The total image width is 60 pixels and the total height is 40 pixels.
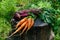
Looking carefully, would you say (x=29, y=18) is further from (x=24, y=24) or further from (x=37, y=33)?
(x=37, y=33)

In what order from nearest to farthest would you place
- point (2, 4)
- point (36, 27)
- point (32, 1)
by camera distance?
point (36, 27)
point (2, 4)
point (32, 1)

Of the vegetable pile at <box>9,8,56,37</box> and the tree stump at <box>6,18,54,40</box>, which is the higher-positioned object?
the vegetable pile at <box>9,8,56,37</box>

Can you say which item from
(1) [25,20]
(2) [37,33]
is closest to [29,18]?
(1) [25,20]

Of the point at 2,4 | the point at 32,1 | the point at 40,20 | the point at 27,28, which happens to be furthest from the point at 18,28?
the point at 32,1

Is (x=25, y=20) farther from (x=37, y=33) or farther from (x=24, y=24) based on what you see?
(x=37, y=33)

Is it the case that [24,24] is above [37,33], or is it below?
above

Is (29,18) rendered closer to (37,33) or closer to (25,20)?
(25,20)

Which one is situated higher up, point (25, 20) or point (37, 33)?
point (25, 20)

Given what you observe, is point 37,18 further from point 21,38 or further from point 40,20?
point 21,38

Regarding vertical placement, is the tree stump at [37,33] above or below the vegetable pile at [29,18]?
below

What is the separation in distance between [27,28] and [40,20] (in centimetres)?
29

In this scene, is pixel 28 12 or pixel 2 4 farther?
pixel 2 4

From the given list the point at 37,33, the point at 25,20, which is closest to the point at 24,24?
the point at 25,20

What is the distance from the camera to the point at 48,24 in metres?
4.39
